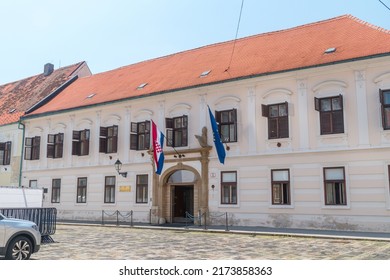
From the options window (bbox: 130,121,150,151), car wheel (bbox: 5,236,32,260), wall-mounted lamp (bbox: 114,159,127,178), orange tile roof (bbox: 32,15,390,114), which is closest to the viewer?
car wheel (bbox: 5,236,32,260)

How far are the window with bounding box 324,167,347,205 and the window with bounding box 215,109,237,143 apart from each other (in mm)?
5340

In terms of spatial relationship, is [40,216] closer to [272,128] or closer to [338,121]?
[272,128]

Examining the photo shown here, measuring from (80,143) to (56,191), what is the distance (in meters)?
4.13

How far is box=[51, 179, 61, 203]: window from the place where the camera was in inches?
1182

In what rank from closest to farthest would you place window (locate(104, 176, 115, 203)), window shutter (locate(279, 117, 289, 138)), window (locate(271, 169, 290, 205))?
window (locate(271, 169, 290, 205)), window shutter (locate(279, 117, 289, 138)), window (locate(104, 176, 115, 203))

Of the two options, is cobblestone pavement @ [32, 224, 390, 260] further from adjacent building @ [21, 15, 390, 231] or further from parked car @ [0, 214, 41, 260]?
adjacent building @ [21, 15, 390, 231]

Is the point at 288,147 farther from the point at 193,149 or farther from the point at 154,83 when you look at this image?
the point at 154,83

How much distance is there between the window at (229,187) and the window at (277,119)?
119 inches

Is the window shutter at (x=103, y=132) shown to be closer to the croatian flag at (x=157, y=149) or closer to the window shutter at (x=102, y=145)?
the window shutter at (x=102, y=145)

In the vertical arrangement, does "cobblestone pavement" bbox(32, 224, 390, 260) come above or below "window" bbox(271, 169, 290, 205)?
below

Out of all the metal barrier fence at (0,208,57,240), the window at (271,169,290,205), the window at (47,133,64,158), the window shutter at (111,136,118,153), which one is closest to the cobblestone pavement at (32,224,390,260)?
the metal barrier fence at (0,208,57,240)

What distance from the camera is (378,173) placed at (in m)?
18.5

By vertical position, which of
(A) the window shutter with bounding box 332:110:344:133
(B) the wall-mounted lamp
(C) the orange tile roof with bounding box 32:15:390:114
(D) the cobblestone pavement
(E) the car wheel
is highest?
(C) the orange tile roof with bounding box 32:15:390:114

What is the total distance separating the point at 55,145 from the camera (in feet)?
100
